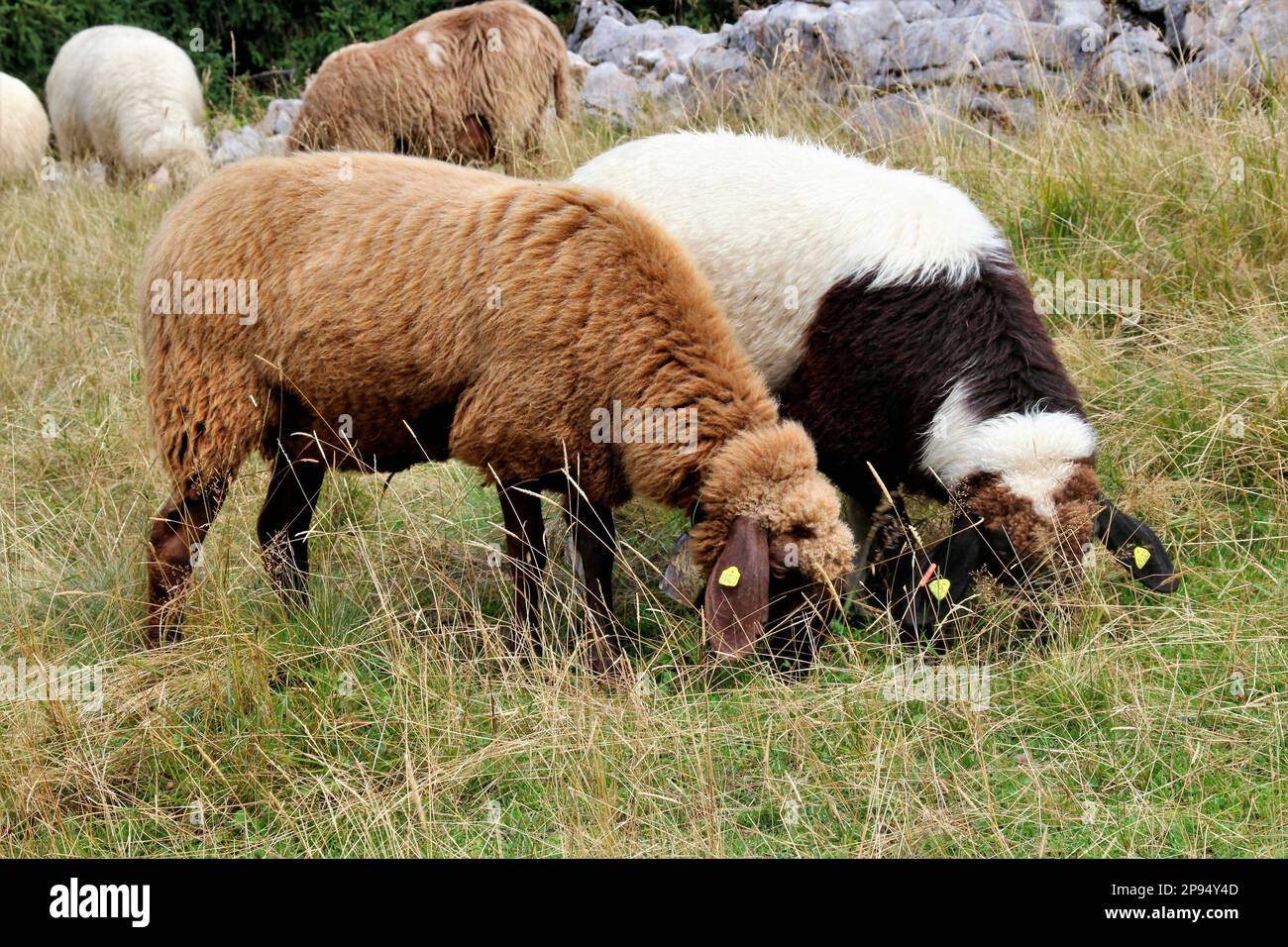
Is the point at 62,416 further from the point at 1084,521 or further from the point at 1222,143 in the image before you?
the point at 1222,143

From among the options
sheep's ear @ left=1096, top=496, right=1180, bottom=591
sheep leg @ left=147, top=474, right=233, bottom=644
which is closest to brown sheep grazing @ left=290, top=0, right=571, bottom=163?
sheep leg @ left=147, top=474, right=233, bottom=644

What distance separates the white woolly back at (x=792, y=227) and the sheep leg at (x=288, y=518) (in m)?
1.69

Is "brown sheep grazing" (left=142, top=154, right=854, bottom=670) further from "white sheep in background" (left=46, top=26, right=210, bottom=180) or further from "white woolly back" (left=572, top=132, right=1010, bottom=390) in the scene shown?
"white sheep in background" (left=46, top=26, right=210, bottom=180)

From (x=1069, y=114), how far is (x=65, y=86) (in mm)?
9301

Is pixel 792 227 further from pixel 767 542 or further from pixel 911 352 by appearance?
pixel 767 542

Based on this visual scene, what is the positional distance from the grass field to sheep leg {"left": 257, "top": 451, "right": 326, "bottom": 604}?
0.34ft

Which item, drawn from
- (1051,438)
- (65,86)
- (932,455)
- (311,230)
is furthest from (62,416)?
(65,86)

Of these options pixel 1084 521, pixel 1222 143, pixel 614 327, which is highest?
pixel 1222 143

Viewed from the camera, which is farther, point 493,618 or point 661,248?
point 493,618

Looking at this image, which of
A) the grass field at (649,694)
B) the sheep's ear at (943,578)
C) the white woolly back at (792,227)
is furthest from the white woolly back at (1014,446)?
the white woolly back at (792,227)

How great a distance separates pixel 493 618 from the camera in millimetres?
4781

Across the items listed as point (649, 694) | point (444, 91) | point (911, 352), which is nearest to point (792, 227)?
point (911, 352)

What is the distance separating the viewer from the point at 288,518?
16.3ft
